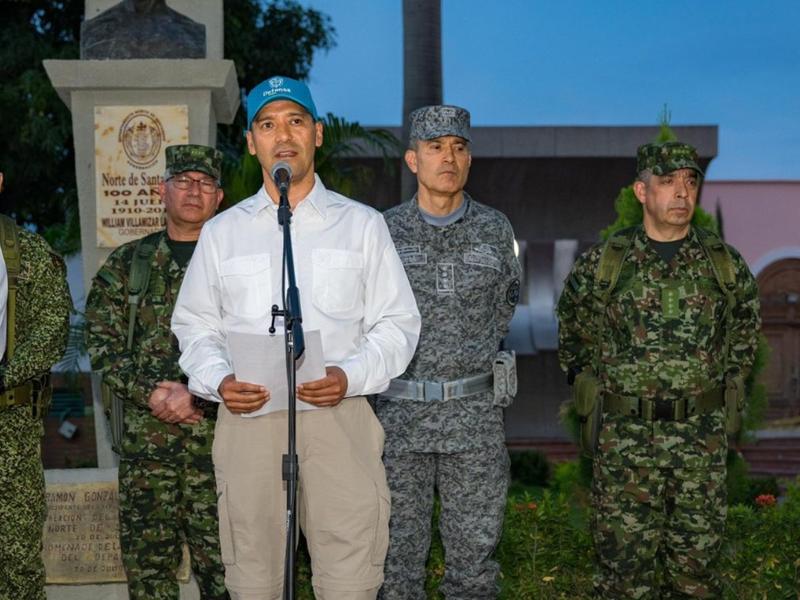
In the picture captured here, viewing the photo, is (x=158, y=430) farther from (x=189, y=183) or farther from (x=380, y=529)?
(x=380, y=529)

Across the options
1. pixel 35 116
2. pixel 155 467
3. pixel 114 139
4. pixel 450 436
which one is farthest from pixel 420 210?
pixel 35 116

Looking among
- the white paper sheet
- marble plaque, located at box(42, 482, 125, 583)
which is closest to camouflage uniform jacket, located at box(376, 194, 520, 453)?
the white paper sheet

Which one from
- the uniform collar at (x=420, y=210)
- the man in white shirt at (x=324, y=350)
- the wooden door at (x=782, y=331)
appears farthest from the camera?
the wooden door at (x=782, y=331)

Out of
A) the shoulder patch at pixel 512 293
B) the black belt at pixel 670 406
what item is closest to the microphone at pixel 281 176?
the shoulder patch at pixel 512 293

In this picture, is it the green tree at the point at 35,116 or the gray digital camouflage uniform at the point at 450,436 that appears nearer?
the gray digital camouflage uniform at the point at 450,436

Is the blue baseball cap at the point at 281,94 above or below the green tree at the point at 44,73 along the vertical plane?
below

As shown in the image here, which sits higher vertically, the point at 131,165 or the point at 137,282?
the point at 131,165

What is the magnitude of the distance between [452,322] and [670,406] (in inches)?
37.0

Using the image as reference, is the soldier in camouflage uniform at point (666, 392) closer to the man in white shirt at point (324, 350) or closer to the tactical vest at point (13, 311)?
the man in white shirt at point (324, 350)

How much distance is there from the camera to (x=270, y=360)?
9.06 feet

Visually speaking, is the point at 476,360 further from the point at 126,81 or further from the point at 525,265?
the point at 525,265

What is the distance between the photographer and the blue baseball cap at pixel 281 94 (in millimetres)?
3105

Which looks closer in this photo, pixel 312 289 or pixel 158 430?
pixel 312 289

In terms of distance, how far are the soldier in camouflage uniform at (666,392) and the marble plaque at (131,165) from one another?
2404 millimetres
